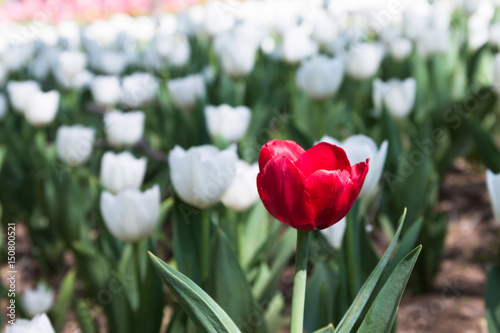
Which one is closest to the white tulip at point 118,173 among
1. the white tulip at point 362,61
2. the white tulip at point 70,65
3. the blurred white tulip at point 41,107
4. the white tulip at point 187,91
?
the white tulip at point 187,91

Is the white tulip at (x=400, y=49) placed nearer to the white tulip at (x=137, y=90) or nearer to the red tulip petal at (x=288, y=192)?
the white tulip at (x=137, y=90)

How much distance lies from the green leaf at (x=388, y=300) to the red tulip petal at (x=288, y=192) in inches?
Result: 4.8

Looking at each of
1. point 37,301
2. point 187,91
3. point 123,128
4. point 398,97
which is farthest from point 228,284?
point 187,91

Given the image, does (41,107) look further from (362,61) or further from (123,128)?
(362,61)

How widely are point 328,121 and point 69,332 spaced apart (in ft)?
4.05

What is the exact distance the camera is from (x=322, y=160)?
63cm

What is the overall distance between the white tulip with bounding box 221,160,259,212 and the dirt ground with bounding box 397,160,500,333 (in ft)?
2.36

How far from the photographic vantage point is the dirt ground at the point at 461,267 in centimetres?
172

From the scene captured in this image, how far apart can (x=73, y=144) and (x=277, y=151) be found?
1413 millimetres

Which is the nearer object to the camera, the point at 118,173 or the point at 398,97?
the point at 118,173

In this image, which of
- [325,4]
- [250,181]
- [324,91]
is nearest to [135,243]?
[250,181]

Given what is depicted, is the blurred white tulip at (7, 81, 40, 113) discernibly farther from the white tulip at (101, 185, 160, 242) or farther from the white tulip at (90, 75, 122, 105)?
the white tulip at (101, 185, 160, 242)

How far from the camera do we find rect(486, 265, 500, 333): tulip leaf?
101 cm

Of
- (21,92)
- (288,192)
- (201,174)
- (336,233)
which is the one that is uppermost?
(288,192)
